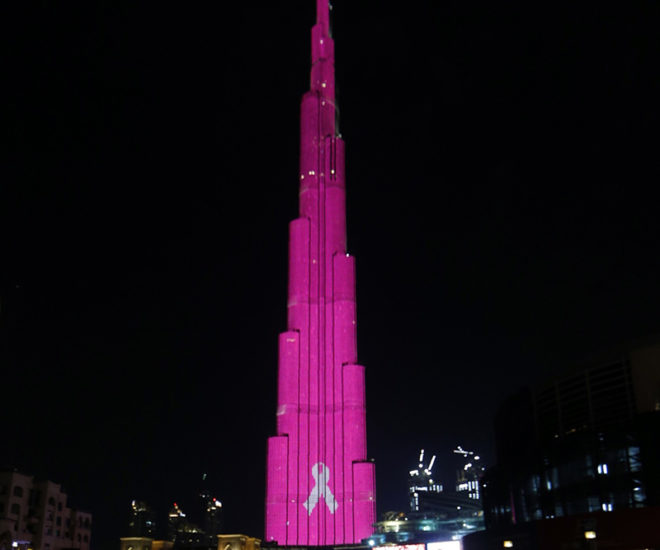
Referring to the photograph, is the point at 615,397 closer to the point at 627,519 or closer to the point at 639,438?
the point at 639,438

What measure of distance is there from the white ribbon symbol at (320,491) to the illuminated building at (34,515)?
40038 millimetres

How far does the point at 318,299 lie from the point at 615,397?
88.4 metres

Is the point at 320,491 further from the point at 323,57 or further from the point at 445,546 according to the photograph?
the point at 323,57

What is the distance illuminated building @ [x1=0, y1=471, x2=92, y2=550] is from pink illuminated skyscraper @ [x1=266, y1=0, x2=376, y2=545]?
33773mm

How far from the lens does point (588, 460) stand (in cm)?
6438

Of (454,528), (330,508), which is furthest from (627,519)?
(330,508)

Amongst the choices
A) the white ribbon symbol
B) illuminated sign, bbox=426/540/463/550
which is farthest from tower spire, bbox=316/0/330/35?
illuminated sign, bbox=426/540/463/550

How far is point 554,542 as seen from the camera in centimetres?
6016

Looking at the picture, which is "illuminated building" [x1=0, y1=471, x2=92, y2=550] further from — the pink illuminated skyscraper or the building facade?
the building facade

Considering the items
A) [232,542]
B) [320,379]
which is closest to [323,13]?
[320,379]

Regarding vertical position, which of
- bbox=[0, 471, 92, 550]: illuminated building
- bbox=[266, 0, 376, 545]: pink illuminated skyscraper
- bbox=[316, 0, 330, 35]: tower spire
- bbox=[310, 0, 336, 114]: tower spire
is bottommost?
bbox=[0, 471, 92, 550]: illuminated building

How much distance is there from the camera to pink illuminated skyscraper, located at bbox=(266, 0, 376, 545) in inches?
5443

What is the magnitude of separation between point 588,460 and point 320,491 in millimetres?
80966

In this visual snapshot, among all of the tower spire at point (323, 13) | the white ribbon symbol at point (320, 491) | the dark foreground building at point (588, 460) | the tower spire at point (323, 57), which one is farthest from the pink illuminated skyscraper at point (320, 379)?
the dark foreground building at point (588, 460)
